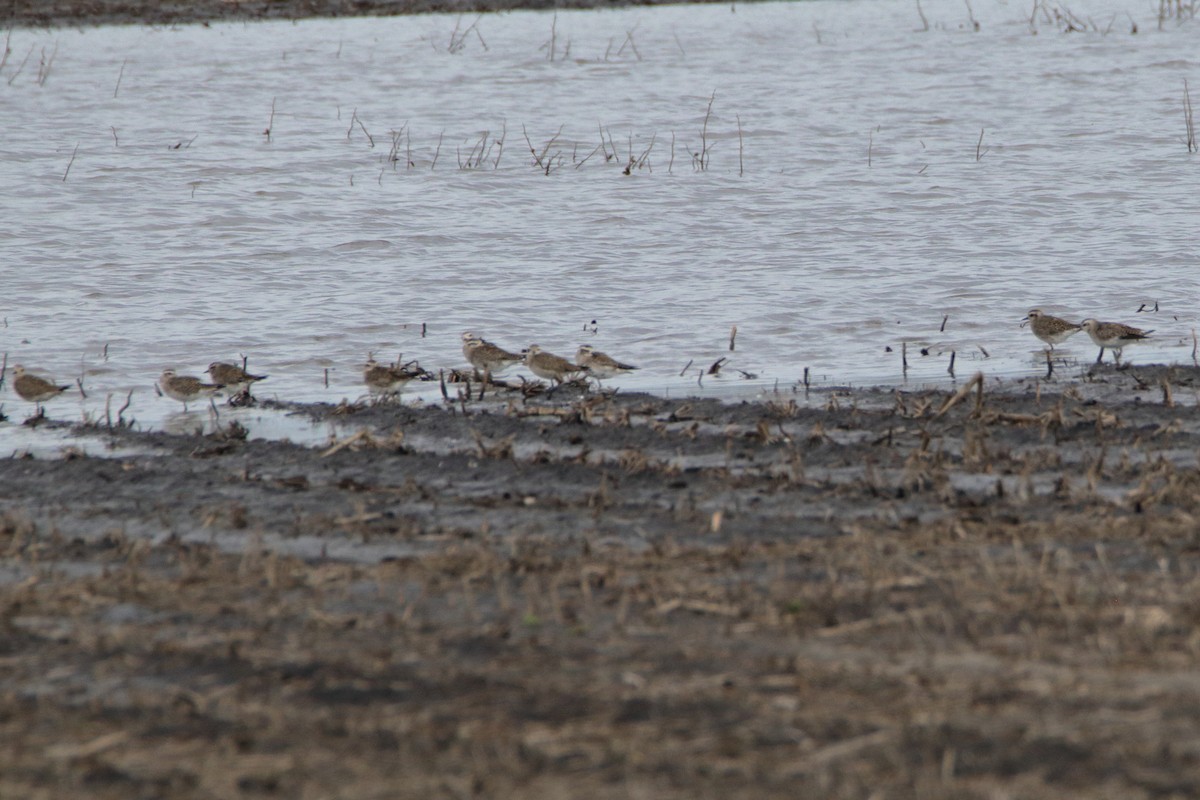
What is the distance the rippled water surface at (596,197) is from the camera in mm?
13711

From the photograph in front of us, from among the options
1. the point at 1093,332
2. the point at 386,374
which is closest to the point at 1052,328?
the point at 1093,332

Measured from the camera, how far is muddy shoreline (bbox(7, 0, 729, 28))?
32969 mm

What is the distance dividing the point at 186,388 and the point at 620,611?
6.25 meters

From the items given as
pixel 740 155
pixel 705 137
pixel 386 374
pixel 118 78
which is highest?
pixel 118 78

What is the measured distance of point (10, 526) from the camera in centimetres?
772

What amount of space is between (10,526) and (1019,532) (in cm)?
506

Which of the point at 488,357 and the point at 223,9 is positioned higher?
the point at 223,9

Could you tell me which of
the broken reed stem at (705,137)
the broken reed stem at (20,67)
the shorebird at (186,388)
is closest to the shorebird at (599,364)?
the shorebird at (186,388)

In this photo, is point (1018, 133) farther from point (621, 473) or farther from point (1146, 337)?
point (621, 473)

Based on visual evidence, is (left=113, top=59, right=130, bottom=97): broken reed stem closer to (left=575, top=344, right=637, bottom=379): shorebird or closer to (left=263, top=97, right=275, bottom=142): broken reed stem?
(left=263, top=97, right=275, bottom=142): broken reed stem

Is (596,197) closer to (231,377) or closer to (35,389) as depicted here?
(231,377)

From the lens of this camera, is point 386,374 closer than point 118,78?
Yes

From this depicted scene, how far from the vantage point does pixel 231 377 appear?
11609 millimetres

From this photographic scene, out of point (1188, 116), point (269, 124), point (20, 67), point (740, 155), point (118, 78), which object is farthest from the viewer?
point (20, 67)
